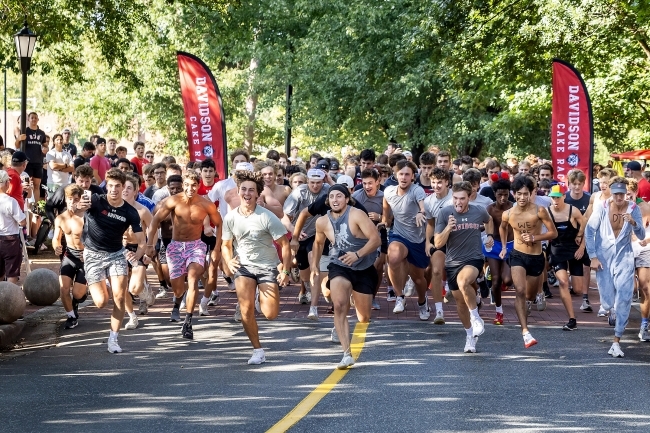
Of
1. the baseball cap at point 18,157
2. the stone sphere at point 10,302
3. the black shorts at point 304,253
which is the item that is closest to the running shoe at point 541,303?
the black shorts at point 304,253

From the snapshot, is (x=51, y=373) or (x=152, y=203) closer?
(x=51, y=373)

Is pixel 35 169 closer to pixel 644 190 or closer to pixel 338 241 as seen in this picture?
pixel 644 190

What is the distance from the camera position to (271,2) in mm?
38938

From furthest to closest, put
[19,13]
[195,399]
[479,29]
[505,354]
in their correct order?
1. [479,29]
2. [19,13]
3. [505,354]
4. [195,399]

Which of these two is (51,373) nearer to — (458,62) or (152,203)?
(152,203)

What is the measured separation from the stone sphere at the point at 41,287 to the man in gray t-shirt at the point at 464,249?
545 centimetres

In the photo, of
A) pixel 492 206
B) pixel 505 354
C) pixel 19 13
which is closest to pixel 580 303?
pixel 492 206

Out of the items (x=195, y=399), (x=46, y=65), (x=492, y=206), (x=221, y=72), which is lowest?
(x=195, y=399)

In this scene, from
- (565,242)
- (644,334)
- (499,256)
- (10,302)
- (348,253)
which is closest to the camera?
(348,253)

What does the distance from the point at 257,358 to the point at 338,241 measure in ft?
4.62

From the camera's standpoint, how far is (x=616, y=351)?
1143cm

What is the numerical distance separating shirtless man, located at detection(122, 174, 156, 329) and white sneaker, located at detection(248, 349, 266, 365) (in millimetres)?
2153

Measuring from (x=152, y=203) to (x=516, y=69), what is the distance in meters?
15.0

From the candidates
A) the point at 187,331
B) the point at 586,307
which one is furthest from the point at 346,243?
the point at 586,307
